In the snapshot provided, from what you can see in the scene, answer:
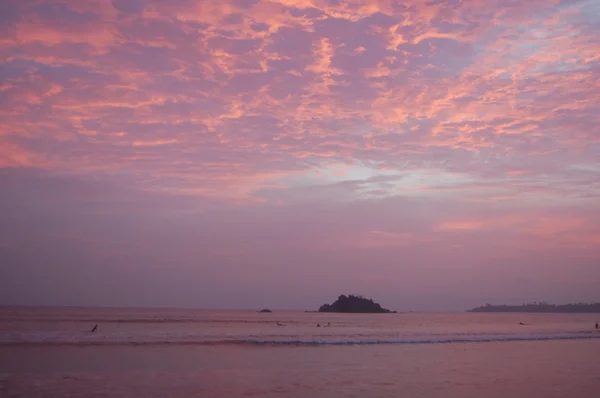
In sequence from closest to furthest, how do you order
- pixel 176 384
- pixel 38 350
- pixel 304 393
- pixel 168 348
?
pixel 304 393 → pixel 176 384 → pixel 38 350 → pixel 168 348

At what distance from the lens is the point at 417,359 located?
28.3 m

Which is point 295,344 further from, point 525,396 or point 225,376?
point 525,396

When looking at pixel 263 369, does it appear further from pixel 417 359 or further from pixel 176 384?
pixel 417 359

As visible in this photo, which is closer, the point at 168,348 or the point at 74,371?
the point at 74,371

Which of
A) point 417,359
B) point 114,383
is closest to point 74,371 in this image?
point 114,383

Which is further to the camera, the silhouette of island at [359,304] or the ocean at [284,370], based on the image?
the silhouette of island at [359,304]

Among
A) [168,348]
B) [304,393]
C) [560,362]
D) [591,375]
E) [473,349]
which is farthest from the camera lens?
[473,349]

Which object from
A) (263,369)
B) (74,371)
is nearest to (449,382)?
(263,369)

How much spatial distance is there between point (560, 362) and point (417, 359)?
7553 mm

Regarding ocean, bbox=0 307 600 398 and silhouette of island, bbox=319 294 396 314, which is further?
silhouette of island, bbox=319 294 396 314

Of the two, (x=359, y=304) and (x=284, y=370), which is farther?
(x=359, y=304)

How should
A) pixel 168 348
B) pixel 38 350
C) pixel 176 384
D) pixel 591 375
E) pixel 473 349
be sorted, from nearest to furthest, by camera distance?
pixel 176 384, pixel 591 375, pixel 38 350, pixel 168 348, pixel 473 349

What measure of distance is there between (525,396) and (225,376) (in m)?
11.4

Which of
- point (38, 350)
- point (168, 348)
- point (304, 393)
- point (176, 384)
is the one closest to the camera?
point (304, 393)
